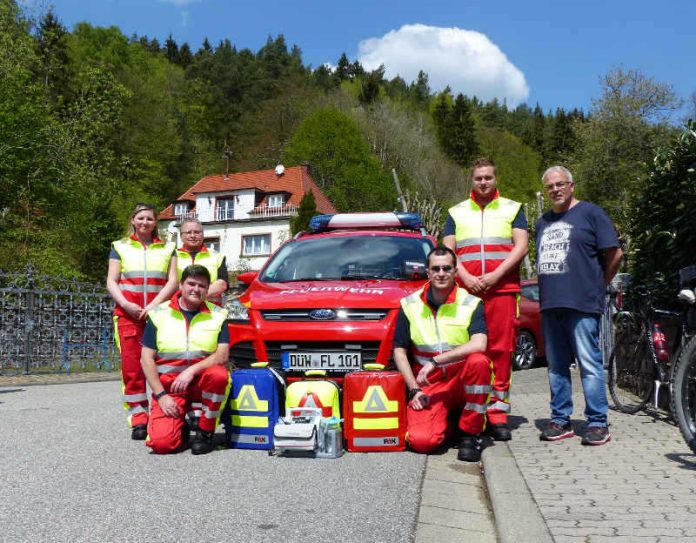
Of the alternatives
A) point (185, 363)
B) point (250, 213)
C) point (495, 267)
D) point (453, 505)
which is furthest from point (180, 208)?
point (453, 505)

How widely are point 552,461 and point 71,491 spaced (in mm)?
3130

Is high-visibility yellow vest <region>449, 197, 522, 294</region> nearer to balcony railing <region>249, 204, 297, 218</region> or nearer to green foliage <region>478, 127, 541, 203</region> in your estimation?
balcony railing <region>249, 204, 297, 218</region>

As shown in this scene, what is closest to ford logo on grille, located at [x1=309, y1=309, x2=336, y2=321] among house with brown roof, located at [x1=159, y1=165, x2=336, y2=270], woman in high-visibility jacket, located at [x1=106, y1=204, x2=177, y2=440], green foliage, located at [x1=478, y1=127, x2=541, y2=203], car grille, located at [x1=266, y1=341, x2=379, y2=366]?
car grille, located at [x1=266, y1=341, x2=379, y2=366]

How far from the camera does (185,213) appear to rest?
66.1 metres

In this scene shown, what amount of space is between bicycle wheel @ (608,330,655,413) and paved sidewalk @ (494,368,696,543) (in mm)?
377

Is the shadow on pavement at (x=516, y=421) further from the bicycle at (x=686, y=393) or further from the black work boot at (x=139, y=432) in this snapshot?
the black work boot at (x=139, y=432)

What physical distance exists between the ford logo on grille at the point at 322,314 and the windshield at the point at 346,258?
0.90m

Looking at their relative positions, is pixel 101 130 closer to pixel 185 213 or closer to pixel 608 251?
pixel 608 251

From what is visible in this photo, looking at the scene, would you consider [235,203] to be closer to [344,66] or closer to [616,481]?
[344,66]

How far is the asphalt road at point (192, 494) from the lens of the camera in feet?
12.1

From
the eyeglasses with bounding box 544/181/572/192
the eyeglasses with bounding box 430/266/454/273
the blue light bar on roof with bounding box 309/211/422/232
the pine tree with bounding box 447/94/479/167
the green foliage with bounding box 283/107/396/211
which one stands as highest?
the pine tree with bounding box 447/94/479/167

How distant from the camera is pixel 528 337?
14.2 m

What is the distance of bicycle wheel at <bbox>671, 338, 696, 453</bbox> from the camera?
4.96 meters

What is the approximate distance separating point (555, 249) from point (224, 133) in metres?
80.0
